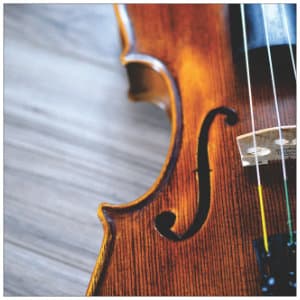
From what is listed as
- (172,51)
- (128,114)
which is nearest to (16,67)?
(128,114)

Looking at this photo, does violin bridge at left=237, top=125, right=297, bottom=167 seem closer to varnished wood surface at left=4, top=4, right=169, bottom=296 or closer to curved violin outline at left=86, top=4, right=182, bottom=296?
curved violin outline at left=86, top=4, right=182, bottom=296

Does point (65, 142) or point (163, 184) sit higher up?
point (65, 142)

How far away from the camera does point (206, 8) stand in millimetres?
1067

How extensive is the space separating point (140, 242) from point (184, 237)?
76 millimetres

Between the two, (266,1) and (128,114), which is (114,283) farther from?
(266,1)

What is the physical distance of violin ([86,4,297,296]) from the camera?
2.44ft

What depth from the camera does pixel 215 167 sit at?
848mm

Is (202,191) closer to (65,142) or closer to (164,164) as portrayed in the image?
(164,164)

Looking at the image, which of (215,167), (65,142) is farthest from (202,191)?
(65,142)

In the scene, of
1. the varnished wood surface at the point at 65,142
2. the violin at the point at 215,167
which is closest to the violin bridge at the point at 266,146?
the violin at the point at 215,167

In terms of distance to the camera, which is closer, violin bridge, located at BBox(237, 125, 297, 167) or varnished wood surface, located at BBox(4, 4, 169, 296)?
violin bridge, located at BBox(237, 125, 297, 167)

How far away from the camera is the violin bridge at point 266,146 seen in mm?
809

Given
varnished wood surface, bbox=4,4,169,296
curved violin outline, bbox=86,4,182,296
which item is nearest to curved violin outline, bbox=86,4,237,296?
curved violin outline, bbox=86,4,182,296

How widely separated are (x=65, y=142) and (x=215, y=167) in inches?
19.1
